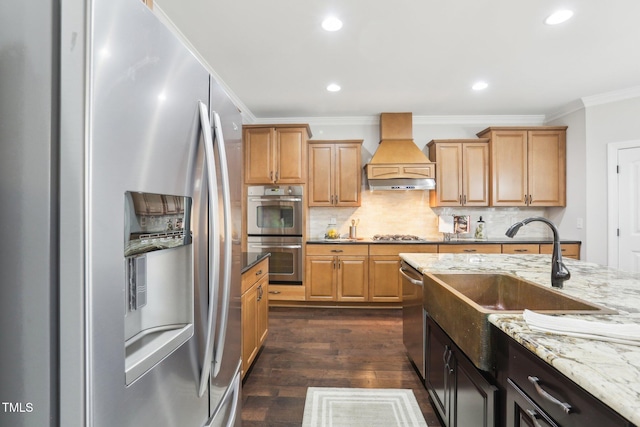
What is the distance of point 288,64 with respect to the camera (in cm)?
297

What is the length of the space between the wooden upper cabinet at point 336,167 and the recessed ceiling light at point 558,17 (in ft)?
7.80

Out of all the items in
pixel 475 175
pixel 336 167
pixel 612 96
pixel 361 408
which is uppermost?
pixel 612 96

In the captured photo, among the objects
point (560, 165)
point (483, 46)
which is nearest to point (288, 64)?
point (483, 46)

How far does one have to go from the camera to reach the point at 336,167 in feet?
14.1

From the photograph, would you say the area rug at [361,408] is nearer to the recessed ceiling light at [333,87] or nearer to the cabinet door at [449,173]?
the cabinet door at [449,173]

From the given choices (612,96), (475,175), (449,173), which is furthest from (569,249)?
(612,96)

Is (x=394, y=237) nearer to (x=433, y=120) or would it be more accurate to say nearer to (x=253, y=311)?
(x=433, y=120)

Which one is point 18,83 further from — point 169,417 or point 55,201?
point 169,417

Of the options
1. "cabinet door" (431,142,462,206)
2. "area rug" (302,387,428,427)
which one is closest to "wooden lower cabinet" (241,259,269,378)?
"area rug" (302,387,428,427)

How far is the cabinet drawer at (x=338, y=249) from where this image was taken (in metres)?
4.02

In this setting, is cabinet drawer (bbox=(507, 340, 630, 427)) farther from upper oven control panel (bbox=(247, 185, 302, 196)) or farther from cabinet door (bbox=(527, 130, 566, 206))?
cabinet door (bbox=(527, 130, 566, 206))

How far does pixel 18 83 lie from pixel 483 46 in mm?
3160

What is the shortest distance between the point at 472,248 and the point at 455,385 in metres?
2.80

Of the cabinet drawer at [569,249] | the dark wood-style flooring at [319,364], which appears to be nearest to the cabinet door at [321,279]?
the dark wood-style flooring at [319,364]
